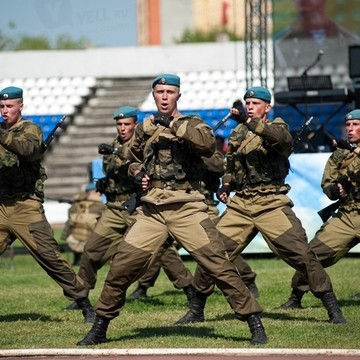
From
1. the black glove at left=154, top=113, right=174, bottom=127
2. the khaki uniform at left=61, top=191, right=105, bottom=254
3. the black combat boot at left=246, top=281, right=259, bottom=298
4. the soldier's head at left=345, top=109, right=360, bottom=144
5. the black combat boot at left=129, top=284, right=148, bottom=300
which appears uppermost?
the black glove at left=154, top=113, right=174, bottom=127

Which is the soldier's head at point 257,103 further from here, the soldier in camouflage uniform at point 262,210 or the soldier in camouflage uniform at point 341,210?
the soldier in camouflage uniform at point 341,210

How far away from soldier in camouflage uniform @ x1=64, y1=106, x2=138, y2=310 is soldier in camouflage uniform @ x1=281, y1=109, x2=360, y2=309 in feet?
6.63

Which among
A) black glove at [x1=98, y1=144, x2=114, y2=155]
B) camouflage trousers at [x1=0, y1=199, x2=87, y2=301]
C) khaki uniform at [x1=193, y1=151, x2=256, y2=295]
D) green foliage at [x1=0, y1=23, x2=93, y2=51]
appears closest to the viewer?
camouflage trousers at [x1=0, y1=199, x2=87, y2=301]

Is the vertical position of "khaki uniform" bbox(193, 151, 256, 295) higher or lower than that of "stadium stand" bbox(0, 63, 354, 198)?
higher

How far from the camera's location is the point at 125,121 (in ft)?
41.4

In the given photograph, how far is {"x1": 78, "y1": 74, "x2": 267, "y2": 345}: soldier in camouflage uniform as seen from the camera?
9438 millimetres

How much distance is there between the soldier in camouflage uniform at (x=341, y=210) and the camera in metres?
11.5

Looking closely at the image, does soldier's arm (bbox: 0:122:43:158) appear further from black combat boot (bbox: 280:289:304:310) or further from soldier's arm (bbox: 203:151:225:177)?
black combat boot (bbox: 280:289:304:310)

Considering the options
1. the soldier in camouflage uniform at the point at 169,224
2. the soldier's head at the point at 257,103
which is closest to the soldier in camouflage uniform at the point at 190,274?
the soldier's head at the point at 257,103

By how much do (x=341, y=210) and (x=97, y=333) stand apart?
3343 millimetres

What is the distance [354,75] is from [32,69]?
55.5 ft

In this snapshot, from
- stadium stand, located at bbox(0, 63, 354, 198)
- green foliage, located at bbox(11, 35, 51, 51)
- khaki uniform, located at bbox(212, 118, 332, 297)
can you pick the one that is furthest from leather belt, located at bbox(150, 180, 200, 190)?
green foliage, located at bbox(11, 35, 51, 51)

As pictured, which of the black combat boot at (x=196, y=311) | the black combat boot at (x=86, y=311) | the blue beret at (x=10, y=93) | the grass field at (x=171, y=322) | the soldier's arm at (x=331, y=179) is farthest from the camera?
the soldier's arm at (x=331, y=179)

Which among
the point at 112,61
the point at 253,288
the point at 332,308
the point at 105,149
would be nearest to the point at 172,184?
the point at 332,308
